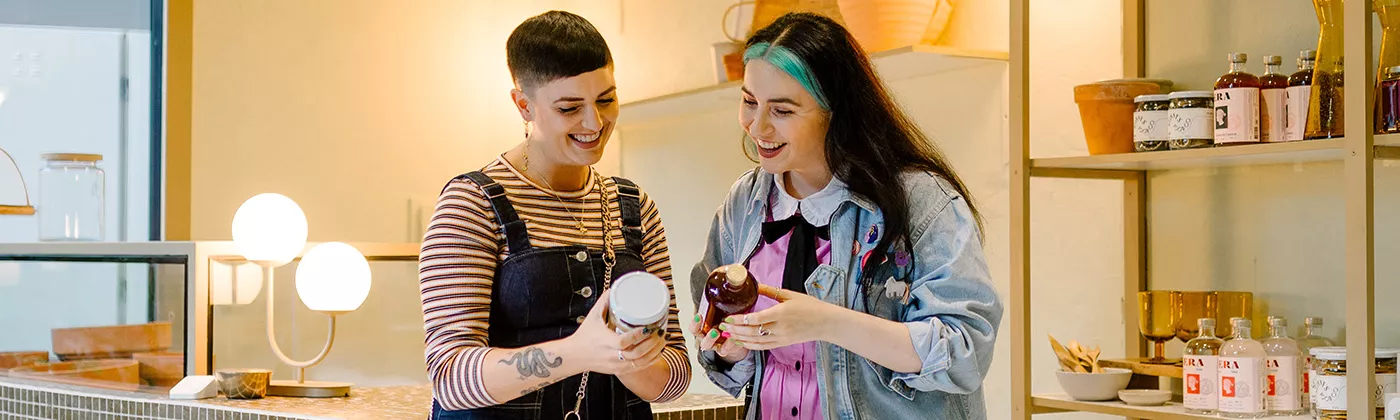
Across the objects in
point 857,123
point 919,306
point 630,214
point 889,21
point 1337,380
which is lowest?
point 1337,380

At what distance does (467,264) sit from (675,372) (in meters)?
0.31

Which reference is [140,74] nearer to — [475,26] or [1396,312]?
[475,26]

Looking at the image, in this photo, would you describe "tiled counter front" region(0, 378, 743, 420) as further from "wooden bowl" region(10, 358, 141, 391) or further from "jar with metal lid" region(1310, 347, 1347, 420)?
"jar with metal lid" region(1310, 347, 1347, 420)

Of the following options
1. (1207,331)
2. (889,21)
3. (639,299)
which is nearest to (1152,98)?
(1207,331)

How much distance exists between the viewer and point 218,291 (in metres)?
2.83

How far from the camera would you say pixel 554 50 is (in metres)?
1.62

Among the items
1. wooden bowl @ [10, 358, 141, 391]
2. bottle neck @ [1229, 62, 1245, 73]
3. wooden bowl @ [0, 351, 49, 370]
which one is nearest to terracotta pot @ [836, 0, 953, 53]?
bottle neck @ [1229, 62, 1245, 73]

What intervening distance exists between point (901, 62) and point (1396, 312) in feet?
3.90

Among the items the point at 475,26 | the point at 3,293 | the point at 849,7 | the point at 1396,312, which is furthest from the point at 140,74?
the point at 1396,312

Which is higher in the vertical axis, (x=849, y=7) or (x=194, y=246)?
(x=849, y=7)

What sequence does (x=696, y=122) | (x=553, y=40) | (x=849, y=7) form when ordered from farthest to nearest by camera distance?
1. (x=696, y=122)
2. (x=849, y=7)
3. (x=553, y=40)

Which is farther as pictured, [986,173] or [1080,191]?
[986,173]

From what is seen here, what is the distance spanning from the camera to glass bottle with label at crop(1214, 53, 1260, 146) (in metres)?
2.25

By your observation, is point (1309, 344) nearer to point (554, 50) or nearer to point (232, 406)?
point (554, 50)
